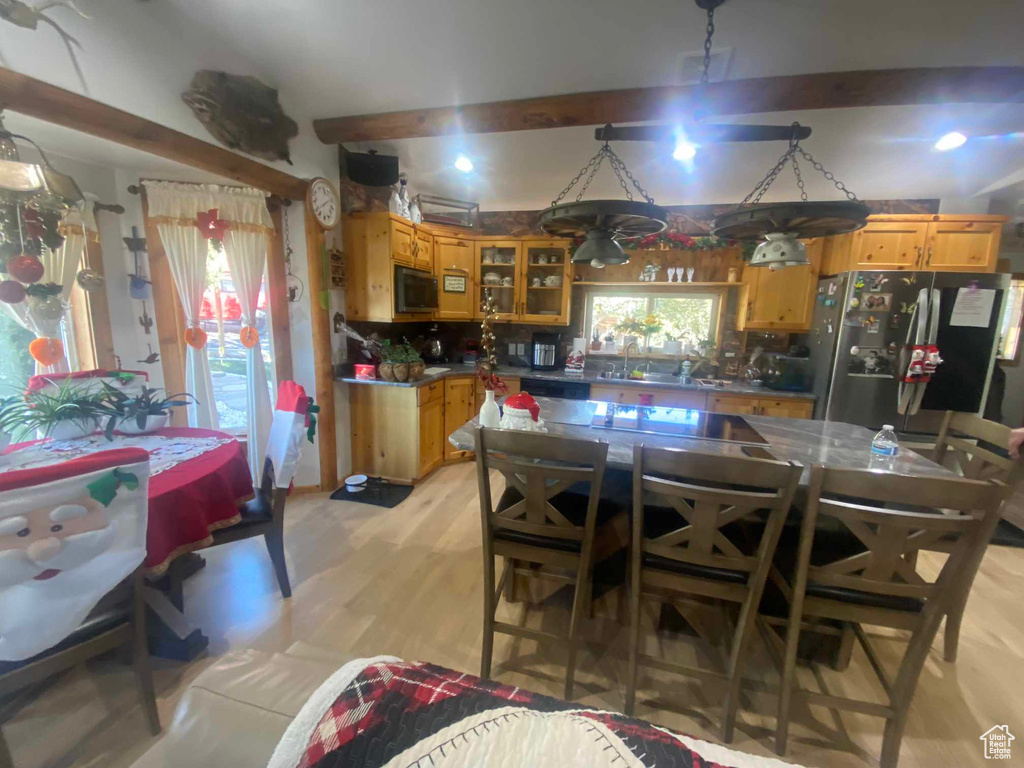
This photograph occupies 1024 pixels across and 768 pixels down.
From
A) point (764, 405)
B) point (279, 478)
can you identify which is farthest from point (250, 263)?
point (764, 405)

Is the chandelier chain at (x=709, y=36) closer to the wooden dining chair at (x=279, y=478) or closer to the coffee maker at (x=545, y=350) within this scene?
the wooden dining chair at (x=279, y=478)

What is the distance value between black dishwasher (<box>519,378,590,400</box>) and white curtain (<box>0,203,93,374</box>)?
321cm

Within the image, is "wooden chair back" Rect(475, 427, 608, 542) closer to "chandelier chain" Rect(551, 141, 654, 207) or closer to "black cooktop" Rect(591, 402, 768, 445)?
"black cooktop" Rect(591, 402, 768, 445)

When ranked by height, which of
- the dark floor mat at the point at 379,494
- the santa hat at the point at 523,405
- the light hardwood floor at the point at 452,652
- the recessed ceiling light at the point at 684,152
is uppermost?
the recessed ceiling light at the point at 684,152

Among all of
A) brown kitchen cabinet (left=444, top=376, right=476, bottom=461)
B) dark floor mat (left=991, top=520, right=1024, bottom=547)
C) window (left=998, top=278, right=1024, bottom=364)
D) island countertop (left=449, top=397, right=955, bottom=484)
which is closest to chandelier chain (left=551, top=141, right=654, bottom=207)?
island countertop (left=449, top=397, right=955, bottom=484)

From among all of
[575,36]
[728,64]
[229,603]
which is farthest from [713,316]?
[229,603]

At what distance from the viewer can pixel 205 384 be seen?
9.55ft

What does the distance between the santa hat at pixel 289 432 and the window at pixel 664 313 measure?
3.16m

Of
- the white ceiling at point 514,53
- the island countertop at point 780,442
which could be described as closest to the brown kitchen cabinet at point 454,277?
the white ceiling at point 514,53

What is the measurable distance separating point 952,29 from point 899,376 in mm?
2259

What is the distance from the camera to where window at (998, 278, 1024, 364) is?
12.7 ft

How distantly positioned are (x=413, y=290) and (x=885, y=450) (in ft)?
10.9

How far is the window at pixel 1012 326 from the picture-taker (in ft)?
12.7

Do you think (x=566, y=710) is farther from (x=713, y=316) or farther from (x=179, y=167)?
(x=713, y=316)
